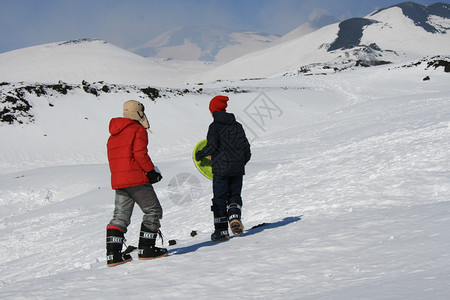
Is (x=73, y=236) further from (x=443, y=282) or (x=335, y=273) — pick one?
(x=443, y=282)

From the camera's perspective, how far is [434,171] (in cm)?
649

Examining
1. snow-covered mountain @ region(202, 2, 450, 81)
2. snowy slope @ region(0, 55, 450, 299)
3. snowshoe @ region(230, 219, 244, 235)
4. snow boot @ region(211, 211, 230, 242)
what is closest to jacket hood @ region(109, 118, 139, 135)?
snowy slope @ region(0, 55, 450, 299)

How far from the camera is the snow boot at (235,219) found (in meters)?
4.85

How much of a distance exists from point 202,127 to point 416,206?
60.4 feet

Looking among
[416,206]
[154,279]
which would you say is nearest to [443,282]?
[154,279]

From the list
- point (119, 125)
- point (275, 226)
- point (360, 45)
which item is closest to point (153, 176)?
point (119, 125)

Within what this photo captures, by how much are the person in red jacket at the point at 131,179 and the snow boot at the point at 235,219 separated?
0.98 m

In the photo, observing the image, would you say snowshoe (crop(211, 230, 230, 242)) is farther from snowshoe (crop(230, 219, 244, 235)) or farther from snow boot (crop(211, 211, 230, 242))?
snowshoe (crop(230, 219, 244, 235))

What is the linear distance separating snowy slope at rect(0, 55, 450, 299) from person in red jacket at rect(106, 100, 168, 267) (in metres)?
0.25

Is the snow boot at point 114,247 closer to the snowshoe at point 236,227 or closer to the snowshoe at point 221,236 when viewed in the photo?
the snowshoe at point 221,236

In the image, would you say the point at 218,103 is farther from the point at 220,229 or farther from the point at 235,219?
the point at 220,229

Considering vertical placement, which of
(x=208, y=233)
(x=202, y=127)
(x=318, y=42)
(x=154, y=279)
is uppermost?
(x=318, y=42)

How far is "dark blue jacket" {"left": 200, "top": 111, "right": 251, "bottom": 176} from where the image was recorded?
490 cm

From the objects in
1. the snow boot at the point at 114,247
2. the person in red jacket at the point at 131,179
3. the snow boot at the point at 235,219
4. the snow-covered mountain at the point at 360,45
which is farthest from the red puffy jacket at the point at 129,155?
the snow-covered mountain at the point at 360,45
